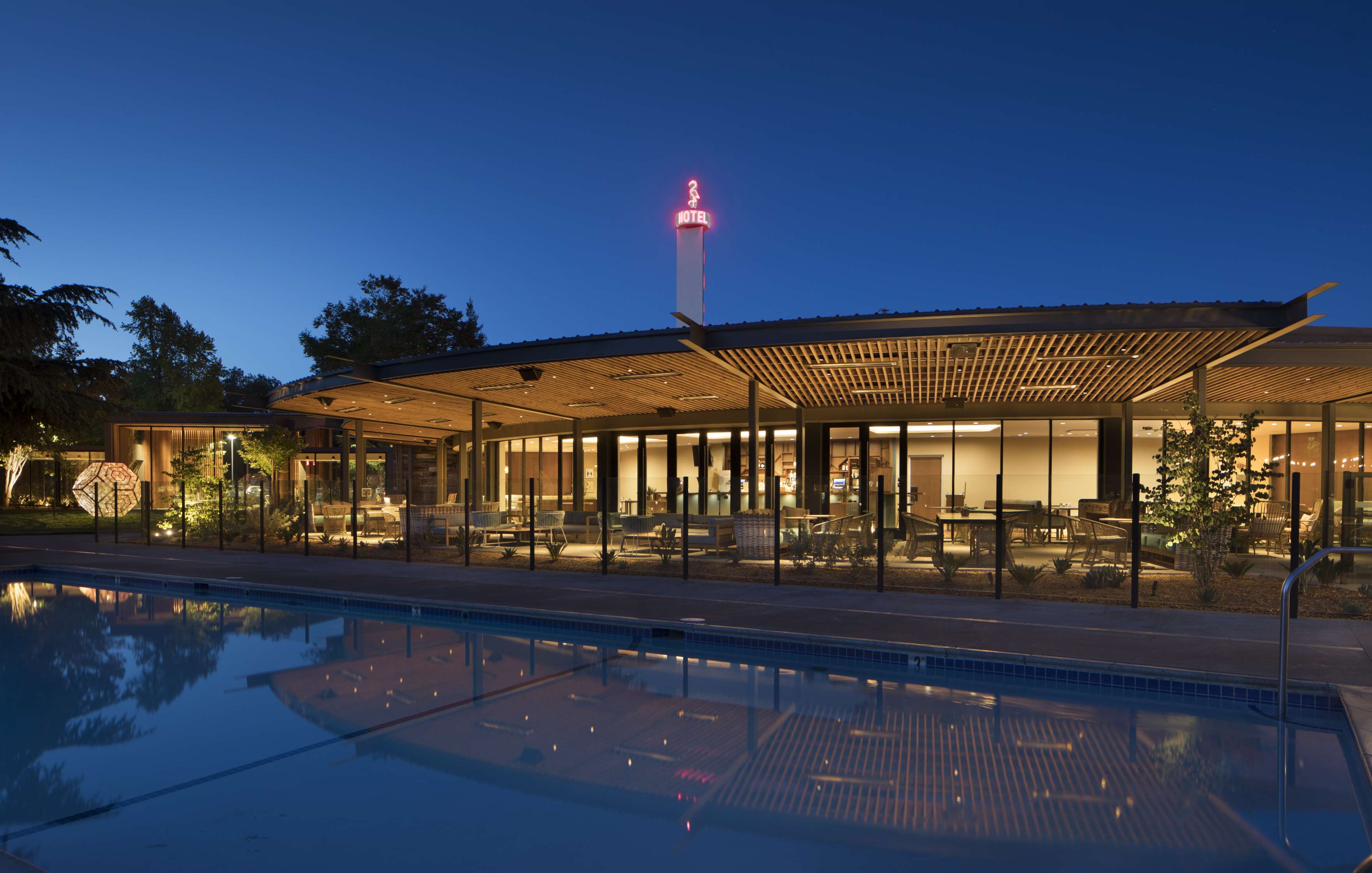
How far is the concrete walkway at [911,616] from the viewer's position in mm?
5832

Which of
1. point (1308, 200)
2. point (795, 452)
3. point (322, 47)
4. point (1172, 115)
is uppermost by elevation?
point (1308, 200)

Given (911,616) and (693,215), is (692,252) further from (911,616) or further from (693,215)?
(911,616)

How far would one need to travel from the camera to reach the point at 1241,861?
3.29 meters

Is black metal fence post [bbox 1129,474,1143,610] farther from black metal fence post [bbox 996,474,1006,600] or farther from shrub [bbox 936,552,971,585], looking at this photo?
shrub [bbox 936,552,971,585]

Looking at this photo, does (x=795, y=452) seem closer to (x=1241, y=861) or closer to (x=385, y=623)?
(x=385, y=623)

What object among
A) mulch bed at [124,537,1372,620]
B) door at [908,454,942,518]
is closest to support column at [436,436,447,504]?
mulch bed at [124,537,1372,620]

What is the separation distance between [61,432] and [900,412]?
18.1m

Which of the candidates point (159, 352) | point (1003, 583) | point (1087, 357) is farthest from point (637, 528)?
point (159, 352)

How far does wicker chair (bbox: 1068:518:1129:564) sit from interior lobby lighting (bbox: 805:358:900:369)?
11.6 feet

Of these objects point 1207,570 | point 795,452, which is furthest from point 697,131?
point 1207,570

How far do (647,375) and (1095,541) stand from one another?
7.51m

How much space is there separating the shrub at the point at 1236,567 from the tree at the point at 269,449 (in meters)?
21.8

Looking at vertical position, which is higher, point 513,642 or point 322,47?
point 322,47

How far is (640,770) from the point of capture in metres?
4.33
